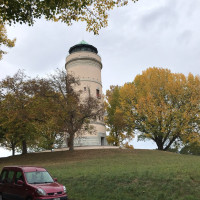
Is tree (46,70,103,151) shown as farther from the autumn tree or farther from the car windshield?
the car windshield

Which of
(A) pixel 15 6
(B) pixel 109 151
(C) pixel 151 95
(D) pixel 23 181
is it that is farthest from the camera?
(C) pixel 151 95

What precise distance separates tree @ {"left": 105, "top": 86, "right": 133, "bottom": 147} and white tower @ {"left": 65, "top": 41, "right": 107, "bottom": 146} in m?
2.53

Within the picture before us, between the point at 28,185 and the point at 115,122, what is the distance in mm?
30588

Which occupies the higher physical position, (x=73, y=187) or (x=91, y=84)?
(x=91, y=84)

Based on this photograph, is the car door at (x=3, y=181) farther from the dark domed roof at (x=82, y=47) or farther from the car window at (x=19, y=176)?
the dark domed roof at (x=82, y=47)

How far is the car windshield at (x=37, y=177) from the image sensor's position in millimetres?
9462

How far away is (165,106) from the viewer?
3506cm

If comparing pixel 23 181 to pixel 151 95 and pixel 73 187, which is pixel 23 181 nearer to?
pixel 73 187

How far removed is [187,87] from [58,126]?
21.6 m

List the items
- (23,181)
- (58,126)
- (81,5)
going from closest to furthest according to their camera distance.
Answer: (23,181) → (81,5) → (58,126)

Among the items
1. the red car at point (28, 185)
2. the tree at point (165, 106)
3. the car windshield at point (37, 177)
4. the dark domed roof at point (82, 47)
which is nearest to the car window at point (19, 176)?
the red car at point (28, 185)

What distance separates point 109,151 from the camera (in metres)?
30.8

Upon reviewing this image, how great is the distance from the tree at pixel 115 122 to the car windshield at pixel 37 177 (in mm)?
29156

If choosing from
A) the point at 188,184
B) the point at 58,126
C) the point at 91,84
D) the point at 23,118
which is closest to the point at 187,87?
the point at 91,84
